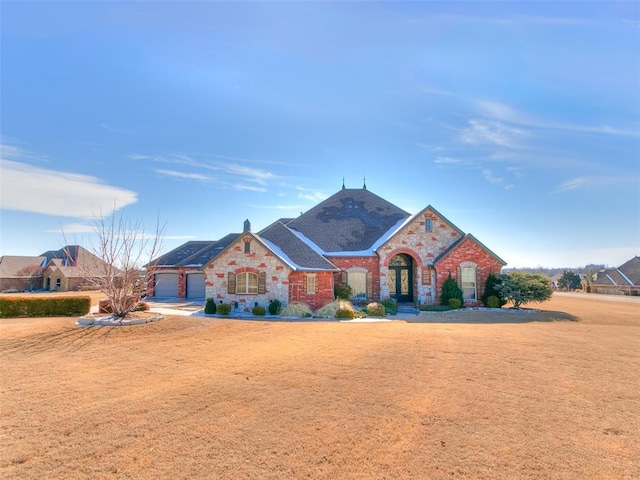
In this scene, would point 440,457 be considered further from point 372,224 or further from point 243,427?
point 372,224

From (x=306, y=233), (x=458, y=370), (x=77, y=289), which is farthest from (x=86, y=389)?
(x=77, y=289)

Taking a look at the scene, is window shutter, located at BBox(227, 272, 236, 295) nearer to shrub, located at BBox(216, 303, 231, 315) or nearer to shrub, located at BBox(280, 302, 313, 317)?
shrub, located at BBox(216, 303, 231, 315)

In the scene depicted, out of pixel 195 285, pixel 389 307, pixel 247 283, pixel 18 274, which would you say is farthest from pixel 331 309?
pixel 18 274

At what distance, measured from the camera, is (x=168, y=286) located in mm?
31656

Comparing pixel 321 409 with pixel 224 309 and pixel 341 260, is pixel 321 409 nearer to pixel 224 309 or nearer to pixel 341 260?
pixel 224 309

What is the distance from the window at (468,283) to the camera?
2314 cm

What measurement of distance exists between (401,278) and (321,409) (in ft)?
65.0

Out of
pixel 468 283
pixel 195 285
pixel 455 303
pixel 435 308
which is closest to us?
pixel 435 308

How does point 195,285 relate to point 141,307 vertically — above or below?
above

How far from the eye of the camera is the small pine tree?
2247 centimetres

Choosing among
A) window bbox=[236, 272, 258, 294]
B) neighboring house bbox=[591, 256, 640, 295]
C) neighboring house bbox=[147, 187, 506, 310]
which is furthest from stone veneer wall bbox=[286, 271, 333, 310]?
neighboring house bbox=[591, 256, 640, 295]

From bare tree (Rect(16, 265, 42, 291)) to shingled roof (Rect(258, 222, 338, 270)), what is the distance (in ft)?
→ 146

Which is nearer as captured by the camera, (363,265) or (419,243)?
(419,243)

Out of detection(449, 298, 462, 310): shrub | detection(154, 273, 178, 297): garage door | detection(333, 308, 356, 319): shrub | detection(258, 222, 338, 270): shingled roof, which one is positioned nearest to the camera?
detection(333, 308, 356, 319): shrub
